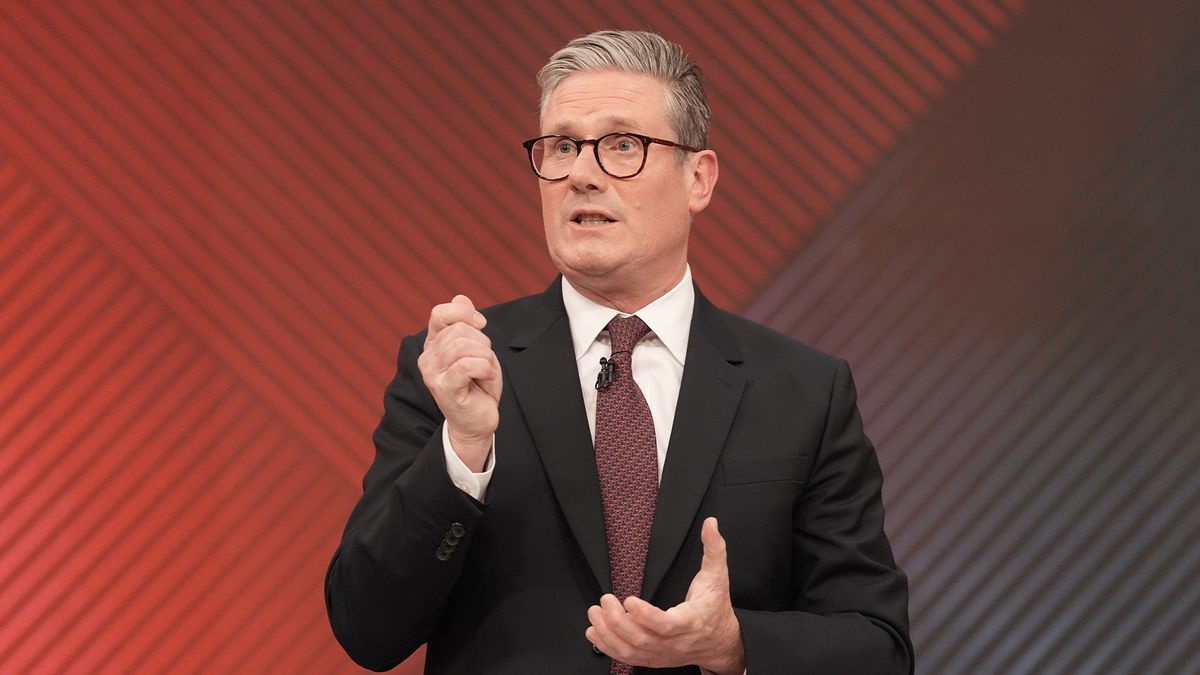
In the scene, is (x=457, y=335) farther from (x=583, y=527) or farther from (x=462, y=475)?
(x=583, y=527)

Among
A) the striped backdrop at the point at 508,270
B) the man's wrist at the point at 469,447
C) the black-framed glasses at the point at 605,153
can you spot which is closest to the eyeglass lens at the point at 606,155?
the black-framed glasses at the point at 605,153

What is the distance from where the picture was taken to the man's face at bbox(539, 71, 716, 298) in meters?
2.01

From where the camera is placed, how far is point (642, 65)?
2096 millimetres

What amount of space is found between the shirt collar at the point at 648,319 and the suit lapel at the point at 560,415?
0.02 m

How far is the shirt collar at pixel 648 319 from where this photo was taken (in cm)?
205

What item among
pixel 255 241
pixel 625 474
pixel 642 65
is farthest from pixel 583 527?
pixel 255 241

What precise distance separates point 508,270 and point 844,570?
1284 mm

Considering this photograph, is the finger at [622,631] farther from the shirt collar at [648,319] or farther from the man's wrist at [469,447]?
the shirt collar at [648,319]

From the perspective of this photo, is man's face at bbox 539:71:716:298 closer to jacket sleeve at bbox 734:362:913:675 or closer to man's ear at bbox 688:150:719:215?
man's ear at bbox 688:150:719:215

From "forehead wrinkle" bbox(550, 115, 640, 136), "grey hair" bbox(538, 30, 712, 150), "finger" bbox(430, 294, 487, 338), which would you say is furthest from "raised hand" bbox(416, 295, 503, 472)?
"grey hair" bbox(538, 30, 712, 150)

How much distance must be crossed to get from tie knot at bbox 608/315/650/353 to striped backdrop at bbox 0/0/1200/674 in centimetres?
99

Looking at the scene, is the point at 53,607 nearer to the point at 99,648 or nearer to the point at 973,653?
the point at 99,648

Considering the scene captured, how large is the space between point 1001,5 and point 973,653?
1.48 meters

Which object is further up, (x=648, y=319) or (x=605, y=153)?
(x=605, y=153)
